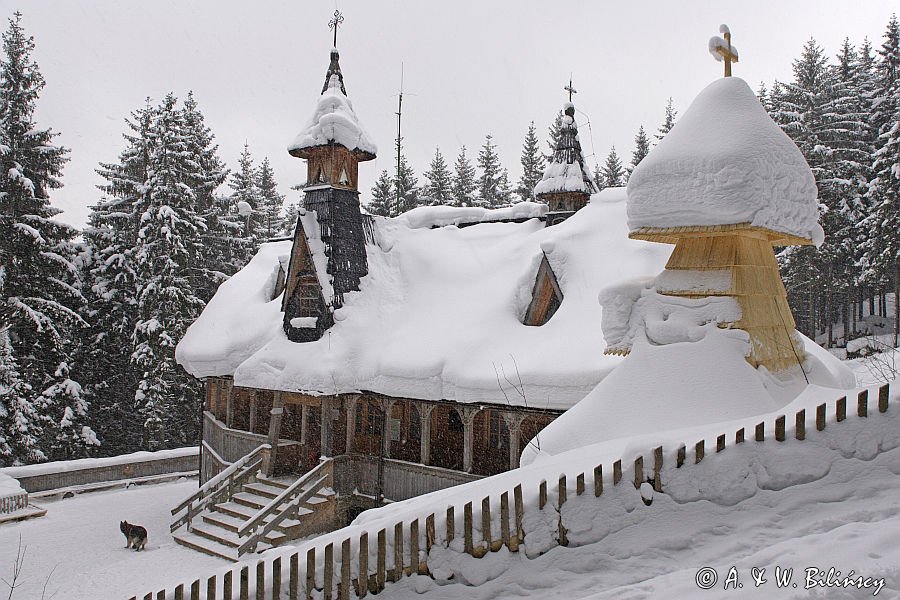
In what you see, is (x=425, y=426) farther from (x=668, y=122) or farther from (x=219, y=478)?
(x=668, y=122)

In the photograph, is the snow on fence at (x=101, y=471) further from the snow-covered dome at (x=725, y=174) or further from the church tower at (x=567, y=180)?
the snow-covered dome at (x=725, y=174)

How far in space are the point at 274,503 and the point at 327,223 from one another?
8792mm

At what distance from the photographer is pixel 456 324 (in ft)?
59.3

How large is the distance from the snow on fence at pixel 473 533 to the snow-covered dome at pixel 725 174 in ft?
10.8

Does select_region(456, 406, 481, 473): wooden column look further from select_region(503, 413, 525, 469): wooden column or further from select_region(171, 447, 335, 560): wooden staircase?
select_region(171, 447, 335, 560): wooden staircase

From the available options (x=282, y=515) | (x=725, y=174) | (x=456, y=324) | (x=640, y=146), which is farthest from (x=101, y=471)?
(x=640, y=146)

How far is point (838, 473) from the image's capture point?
5.83 m

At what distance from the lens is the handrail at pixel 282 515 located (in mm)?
16028

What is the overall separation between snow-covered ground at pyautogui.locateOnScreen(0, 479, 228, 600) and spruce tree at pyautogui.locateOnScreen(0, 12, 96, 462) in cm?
475

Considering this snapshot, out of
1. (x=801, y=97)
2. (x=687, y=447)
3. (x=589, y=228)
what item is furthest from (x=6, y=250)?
(x=801, y=97)

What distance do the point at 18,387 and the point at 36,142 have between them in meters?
10.7

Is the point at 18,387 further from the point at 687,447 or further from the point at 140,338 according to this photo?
the point at 687,447

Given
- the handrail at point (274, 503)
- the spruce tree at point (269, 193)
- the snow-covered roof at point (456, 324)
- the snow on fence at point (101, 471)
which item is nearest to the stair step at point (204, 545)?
the handrail at point (274, 503)

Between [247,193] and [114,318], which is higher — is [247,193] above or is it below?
above
